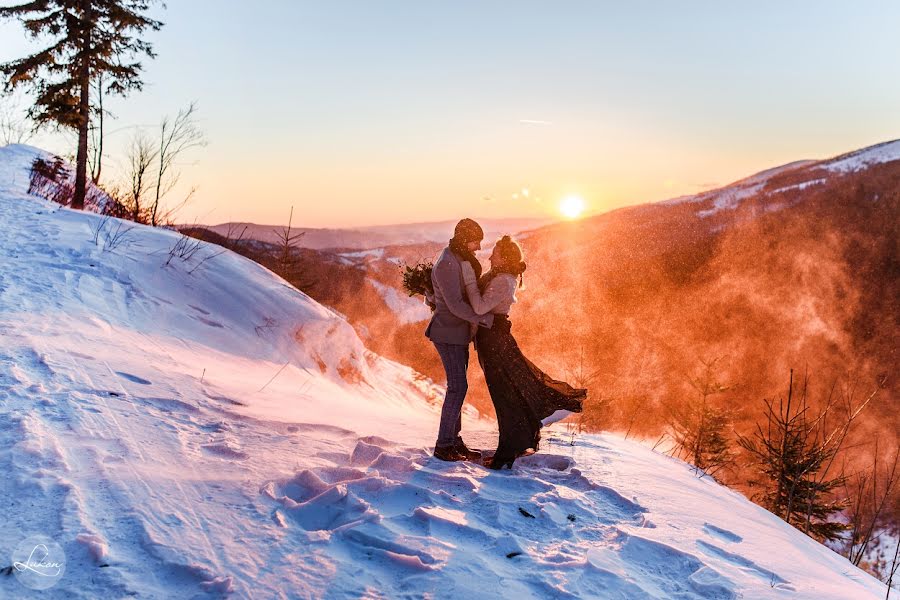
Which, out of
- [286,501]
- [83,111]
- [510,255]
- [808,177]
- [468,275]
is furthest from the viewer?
[808,177]

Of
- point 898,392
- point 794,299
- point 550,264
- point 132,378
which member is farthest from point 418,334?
point 132,378

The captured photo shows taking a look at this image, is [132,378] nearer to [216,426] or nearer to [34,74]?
[216,426]

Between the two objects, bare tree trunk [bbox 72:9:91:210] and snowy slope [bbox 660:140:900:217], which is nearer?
bare tree trunk [bbox 72:9:91:210]

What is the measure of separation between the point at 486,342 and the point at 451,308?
48 cm

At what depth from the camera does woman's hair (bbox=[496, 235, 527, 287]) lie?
4625 millimetres

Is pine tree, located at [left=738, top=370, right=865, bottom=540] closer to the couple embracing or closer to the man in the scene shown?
the couple embracing

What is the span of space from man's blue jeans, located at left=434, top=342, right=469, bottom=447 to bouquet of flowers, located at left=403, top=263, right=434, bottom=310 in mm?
508

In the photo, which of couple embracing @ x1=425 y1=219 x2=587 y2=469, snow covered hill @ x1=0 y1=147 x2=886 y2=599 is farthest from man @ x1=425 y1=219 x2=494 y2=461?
snow covered hill @ x1=0 y1=147 x2=886 y2=599

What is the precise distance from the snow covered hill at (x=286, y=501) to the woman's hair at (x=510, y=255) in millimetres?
1730

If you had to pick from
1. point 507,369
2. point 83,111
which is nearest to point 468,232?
point 507,369

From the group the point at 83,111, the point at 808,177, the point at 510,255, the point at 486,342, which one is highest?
the point at 808,177

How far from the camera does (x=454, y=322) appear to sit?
466cm

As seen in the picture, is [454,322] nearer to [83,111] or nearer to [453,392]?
[453,392]

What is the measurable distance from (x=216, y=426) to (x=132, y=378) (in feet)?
3.37
